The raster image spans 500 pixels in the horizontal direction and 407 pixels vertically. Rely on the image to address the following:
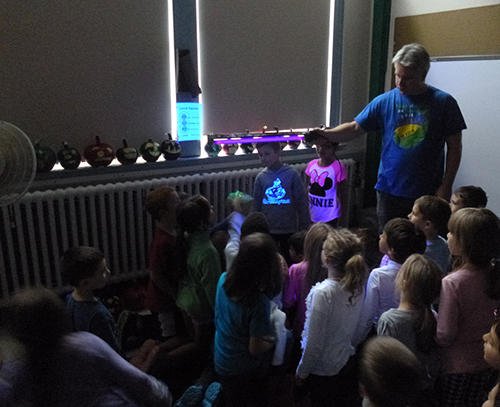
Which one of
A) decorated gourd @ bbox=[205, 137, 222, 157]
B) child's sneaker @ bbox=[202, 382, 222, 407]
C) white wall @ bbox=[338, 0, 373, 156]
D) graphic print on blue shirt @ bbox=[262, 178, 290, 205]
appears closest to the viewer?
child's sneaker @ bbox=[202, 382, 222, 407]

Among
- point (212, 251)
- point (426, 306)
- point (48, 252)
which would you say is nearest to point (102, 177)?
point (48, 252)

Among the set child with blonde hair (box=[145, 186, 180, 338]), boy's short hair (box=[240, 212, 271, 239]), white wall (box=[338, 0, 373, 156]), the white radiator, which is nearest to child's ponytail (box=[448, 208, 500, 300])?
boy's short hair (box=[240, 212, 271, 239])

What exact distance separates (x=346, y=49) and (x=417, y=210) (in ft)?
9.58

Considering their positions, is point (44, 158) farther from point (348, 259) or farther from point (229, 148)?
point (348, 259)

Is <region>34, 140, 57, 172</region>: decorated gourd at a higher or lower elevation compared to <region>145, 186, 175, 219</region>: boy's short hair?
higher

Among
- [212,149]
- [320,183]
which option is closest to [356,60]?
[212,149]

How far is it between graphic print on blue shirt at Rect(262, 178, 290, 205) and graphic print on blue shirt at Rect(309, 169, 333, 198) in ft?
1.04

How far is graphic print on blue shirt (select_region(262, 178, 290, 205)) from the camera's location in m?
3.21

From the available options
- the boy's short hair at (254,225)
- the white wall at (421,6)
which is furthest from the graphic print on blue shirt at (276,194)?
the white wall at (421,6)

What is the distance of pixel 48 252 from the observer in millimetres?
3477

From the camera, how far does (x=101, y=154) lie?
11.6 feet

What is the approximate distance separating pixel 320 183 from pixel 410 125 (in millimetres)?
794

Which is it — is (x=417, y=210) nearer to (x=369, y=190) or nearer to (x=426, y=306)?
(x=426, y=306)

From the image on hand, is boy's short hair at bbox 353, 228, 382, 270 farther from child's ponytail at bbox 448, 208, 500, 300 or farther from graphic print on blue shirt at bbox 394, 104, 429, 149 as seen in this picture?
child's ponytail at bbox 448, 208, 500, 300
